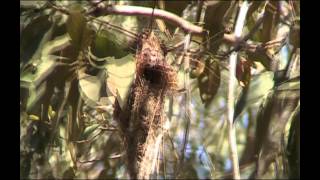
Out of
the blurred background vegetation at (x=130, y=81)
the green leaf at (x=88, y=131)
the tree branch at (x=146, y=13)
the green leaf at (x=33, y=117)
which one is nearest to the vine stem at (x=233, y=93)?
the blurred background vegetation at (x=130, y=81)

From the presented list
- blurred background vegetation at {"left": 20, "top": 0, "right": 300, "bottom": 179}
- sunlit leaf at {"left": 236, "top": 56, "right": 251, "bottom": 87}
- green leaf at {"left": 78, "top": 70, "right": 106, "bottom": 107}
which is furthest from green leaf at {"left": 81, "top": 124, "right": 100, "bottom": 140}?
sunlit leaf at {"left": 236, "top": 56, "right": 251, "bottom": 87}

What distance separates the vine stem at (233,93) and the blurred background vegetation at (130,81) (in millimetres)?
24

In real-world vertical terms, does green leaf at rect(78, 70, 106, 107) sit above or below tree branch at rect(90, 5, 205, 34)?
below

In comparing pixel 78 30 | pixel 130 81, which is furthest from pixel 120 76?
pixel 78 30

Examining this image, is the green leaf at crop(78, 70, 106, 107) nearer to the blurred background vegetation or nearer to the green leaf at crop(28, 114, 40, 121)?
the blurred background vegetation

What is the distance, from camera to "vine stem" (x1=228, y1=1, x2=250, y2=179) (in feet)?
5.59

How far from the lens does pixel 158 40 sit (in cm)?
171

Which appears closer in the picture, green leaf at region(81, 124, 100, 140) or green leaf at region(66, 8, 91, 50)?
green leaf at region(66, 8, 91, 50)

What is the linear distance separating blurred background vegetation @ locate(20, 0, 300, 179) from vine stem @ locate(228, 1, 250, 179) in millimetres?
24

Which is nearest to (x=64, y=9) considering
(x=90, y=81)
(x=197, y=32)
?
(x=90, y=81)

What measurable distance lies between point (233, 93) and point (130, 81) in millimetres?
345

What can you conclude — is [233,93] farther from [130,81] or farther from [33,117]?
[33,117]

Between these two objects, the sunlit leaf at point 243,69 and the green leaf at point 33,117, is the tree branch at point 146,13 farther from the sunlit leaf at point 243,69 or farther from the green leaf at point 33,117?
the green leaf at point 33,117

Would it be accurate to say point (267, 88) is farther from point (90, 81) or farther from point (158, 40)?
point (90, 81)
